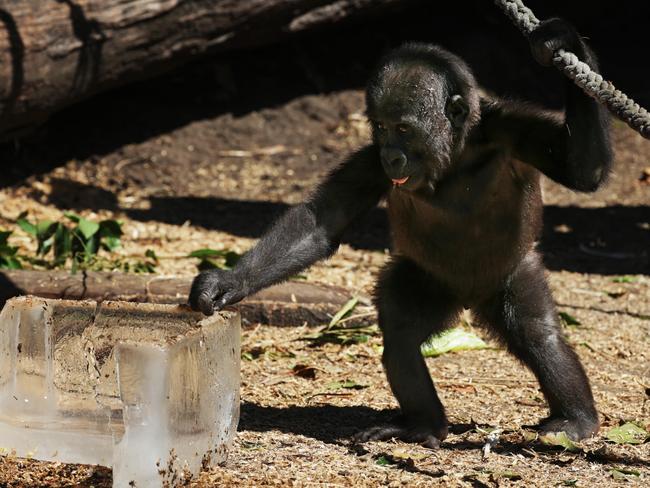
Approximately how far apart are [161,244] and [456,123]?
167 inches

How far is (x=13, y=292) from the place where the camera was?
23.2 ft

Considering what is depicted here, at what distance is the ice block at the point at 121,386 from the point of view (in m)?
4.45

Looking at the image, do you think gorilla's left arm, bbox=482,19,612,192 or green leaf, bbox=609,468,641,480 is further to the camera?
green leaf, bbox=609,468,641,480

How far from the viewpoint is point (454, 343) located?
7.14 metres

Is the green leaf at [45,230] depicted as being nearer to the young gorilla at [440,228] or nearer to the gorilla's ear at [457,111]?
the young gorilla at [440,228]

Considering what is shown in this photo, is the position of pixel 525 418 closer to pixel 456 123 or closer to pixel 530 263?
pixel 530 263

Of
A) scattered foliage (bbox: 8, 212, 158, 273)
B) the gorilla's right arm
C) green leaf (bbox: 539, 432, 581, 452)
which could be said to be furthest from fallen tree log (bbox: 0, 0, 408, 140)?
green leaf (bbox: 539, 432, 581, 452)

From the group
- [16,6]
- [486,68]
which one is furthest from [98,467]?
[486,68]

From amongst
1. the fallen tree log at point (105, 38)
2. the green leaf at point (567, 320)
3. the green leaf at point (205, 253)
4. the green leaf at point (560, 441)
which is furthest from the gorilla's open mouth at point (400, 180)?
the fallen tree log at point (105, 38)

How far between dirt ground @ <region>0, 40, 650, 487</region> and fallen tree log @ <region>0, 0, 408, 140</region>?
109 centimetres

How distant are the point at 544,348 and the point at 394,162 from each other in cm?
120

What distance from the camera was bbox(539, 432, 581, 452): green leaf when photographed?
5285mm

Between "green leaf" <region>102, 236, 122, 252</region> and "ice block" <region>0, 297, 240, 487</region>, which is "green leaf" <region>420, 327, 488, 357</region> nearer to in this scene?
Answer: "ice block" <region>0, 297, 240, 487</region>

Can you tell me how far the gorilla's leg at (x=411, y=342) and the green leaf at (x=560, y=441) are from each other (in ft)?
1.60
